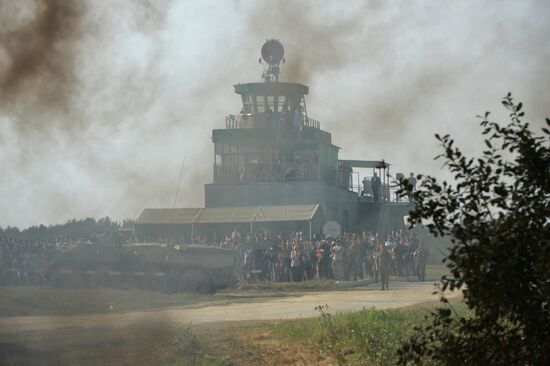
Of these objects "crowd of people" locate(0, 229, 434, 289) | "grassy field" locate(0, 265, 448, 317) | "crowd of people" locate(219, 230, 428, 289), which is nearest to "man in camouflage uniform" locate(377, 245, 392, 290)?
"grassy field" locate(0, 265, 448, 317)

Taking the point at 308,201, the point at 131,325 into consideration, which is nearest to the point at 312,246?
the point at 308,201

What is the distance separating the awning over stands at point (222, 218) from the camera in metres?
58.9

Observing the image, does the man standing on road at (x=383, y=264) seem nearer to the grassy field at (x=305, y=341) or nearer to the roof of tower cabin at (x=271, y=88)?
the grassy field at (x=305, y=341)

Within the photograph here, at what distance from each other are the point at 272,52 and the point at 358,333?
173 feet

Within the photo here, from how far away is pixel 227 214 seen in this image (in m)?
60.8

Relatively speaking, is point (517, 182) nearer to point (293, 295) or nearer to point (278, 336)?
point (278, 336)

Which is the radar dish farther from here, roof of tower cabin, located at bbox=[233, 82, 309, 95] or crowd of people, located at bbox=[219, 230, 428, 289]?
crowd of people, located at bbox=[219, 230, 428, 289]

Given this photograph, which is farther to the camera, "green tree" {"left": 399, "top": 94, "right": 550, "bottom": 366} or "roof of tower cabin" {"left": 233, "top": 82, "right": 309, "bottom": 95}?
"roof of tower cabin" {"left": 233, "top": 82, "right": 309, "bottom": 95}

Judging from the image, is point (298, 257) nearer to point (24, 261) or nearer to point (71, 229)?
point (24, 261)

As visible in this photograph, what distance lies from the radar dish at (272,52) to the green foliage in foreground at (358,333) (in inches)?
1902

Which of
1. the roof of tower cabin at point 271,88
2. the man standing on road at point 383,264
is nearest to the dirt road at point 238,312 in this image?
the man standing on road at point 383,264

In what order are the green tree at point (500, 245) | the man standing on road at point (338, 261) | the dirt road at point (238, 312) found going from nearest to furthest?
the green tree at point (500, 245) < the dirt road at point (238, 312) < the man standing on road at point (338, 261)

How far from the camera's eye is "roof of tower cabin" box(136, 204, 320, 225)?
58.8 metres

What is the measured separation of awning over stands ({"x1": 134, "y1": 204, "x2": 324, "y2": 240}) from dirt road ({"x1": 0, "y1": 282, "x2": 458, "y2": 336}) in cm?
1647
